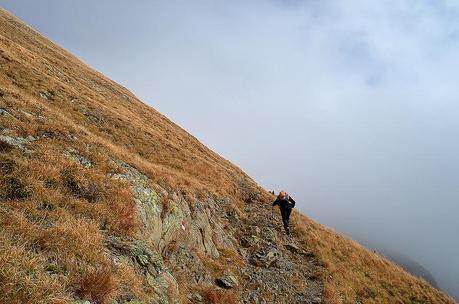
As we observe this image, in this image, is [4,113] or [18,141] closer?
[18,141]

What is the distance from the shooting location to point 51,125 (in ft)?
55.5

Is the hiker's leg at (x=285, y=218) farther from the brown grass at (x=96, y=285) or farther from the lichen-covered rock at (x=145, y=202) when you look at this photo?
the brown grass at (x=96, y=285)

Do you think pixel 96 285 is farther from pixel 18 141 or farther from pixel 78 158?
pixel 18 141

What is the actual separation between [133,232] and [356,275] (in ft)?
54.4

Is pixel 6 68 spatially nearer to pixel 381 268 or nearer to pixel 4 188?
pixel 4 188

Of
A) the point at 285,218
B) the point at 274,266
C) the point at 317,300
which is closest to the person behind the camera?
the point at 317,300

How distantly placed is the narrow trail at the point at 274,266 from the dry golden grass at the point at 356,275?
867 mm

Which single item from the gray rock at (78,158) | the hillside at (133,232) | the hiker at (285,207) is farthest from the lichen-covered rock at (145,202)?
the hiker at (285,207)

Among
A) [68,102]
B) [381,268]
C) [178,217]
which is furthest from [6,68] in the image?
[381,268]

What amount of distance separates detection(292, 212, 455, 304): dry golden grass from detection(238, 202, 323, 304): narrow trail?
2.84ft

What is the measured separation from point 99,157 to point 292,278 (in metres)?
11.6

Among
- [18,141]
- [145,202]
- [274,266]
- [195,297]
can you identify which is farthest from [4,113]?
[274,266]

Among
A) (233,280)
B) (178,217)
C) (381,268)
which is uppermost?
(381,268)

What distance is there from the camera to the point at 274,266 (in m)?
20.1
